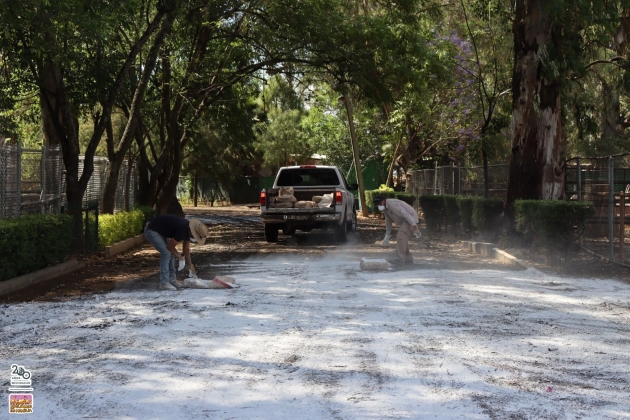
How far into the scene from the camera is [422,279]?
12.8 m

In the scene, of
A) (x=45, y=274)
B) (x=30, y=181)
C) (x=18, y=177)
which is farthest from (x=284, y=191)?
(x=45, y=274)

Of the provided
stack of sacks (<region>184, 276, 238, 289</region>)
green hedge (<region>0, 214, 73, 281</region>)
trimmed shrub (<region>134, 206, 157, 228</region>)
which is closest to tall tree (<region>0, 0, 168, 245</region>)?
green hedge (<region>0, 214, 73, 281</region>)

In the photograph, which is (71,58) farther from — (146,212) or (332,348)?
(332,348)

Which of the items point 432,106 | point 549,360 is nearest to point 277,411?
point 549,360

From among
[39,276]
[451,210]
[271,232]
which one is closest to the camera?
[39,276]

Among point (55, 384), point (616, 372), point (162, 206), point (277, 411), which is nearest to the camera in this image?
point (277, 411)

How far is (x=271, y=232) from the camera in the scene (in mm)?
20781

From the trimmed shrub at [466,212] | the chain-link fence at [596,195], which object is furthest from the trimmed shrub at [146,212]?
the chain-link fence at [596,195]

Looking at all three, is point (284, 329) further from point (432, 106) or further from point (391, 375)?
point (432, 106)

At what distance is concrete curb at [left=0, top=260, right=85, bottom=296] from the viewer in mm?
11703

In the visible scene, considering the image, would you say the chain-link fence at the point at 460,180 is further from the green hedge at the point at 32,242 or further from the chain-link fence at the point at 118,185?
the green hedge at the point at 32,242

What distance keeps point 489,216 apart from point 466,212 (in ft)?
5.89

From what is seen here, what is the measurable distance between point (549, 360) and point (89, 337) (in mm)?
4539

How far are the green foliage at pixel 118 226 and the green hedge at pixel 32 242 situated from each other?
3.37m
